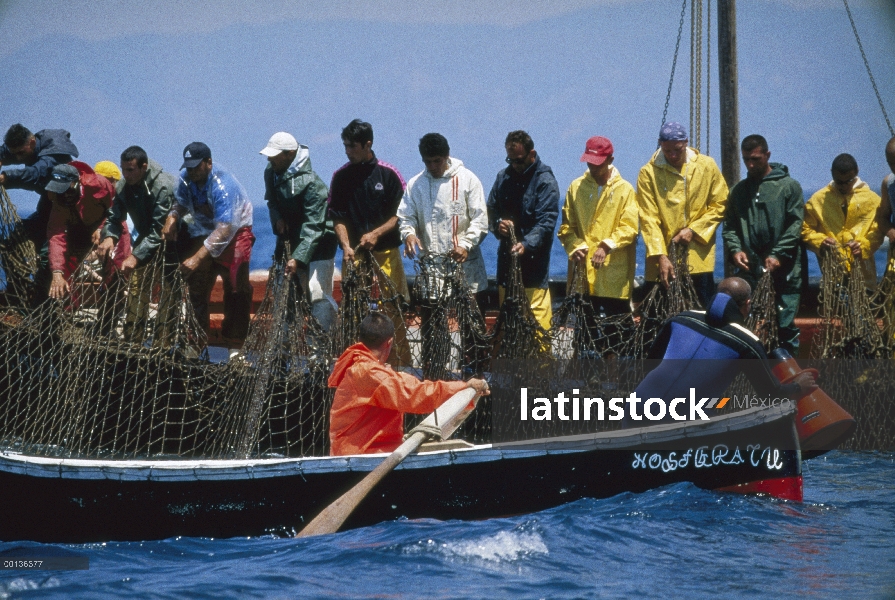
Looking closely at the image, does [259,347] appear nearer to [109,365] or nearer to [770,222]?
[109,365]

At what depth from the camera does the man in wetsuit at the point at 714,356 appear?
7.66 m

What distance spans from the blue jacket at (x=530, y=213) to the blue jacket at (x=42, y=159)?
13.1ft

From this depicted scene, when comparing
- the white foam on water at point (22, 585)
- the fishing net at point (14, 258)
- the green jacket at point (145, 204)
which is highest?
the green jacket at point (145, 204)

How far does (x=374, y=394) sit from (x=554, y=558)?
1486mm

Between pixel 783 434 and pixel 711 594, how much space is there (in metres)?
1.82

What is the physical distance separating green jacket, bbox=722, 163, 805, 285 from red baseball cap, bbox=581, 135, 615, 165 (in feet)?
3.97

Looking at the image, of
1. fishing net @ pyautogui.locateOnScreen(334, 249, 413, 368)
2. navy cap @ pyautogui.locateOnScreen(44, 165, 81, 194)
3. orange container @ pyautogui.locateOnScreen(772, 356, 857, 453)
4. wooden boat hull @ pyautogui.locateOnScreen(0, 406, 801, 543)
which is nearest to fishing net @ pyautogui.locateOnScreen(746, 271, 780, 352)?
orange container @ pyautogui.locateOnScreen(772, 356, 857, 453)

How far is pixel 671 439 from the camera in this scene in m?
7.52

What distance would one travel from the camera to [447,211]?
386 inches

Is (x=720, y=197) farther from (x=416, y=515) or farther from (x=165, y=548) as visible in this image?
(x=165, y=548)

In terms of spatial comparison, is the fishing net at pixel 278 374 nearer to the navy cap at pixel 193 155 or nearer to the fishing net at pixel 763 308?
the navy cap at pixel 193 155

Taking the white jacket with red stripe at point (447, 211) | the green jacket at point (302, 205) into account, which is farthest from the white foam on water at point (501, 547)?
the green jacket at point (302, 205)

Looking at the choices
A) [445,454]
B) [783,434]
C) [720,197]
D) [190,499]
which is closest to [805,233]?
[720,197]

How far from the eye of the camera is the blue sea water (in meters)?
6.46
